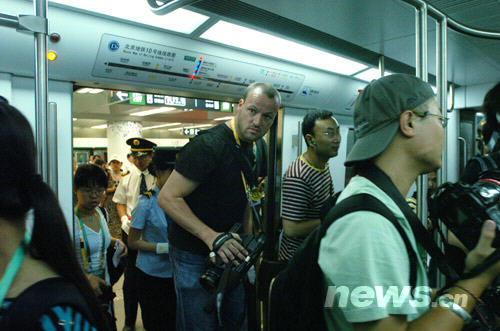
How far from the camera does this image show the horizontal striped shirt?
6.85 ft

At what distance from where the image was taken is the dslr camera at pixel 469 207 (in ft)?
2.79

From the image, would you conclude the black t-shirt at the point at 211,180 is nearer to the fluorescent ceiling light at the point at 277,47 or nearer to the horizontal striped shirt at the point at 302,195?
the horizontal striped shirt at the point at 302,195

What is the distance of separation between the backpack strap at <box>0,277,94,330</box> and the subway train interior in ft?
1.57

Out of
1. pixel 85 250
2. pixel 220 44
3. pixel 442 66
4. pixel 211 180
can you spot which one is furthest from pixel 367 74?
pixel 85 250

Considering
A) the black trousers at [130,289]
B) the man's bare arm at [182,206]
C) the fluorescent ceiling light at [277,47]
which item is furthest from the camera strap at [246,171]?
the black trousers at [130,289]

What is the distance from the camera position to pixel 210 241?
1.47 meters

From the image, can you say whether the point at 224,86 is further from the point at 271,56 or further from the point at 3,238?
the point at 3,238

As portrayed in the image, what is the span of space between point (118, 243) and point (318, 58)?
2664 millimetres

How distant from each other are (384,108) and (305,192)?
1267 millimetres

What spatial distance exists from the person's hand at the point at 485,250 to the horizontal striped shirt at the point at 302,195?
49.9 inches

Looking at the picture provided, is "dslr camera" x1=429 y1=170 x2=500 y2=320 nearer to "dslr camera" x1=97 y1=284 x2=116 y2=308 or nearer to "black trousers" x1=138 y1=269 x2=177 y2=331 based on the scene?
"dslr camera" x1=97 y1=284 x2=116 y2=308

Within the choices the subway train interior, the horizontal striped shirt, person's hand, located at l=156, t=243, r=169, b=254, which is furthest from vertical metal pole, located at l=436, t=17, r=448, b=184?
person's hand, located at l=156, t=243, r=169, b=254

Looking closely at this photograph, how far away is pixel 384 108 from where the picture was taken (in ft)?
2.88

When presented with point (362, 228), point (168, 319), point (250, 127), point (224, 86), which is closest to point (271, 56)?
point (224, 86)
